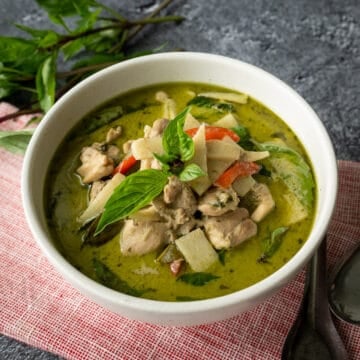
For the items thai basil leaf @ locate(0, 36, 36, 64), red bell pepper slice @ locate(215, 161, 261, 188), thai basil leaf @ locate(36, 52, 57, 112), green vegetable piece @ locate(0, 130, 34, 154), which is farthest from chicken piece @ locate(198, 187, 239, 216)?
thai basil leaf @ locate(0, 36, 36, 64)

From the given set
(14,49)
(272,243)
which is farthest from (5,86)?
(272,243)

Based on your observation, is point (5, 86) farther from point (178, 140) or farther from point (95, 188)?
point (178, 140)

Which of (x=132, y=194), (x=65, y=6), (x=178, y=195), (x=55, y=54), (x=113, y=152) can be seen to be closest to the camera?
(x=132, y=194)

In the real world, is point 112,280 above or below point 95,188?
below

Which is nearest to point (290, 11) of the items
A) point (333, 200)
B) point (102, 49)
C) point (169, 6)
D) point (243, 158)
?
point (169, 6)

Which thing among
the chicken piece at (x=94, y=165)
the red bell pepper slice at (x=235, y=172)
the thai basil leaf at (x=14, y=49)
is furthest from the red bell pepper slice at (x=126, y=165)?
the thai basil leaf at (x=14, y=49)

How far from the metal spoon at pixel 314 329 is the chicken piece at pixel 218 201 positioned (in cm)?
46

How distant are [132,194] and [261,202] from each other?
21.6 inches

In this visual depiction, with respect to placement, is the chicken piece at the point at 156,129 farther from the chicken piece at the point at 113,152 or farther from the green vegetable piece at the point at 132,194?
the green vegetable piece at the point at 132,194

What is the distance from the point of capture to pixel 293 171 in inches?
102

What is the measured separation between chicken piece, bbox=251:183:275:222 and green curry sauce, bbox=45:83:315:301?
0.04 metres

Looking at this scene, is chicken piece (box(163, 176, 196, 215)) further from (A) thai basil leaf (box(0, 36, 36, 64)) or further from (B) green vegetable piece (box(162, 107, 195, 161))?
(A) thai basil leaf (box(0, 36, 36, 64))

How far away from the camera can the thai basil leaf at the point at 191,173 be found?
222 cm

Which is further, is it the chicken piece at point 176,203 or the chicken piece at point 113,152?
the chicken piece at point 113,152
